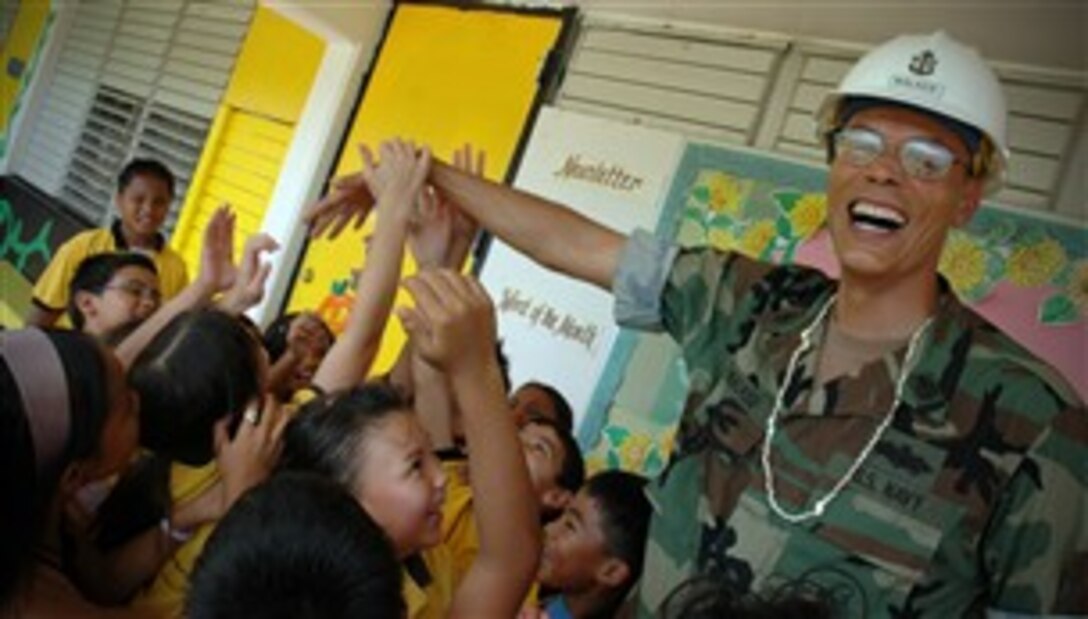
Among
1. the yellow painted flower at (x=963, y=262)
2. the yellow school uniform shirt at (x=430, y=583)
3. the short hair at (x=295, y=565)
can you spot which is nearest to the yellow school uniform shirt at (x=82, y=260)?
the yellow school uniform shirt at (x=430, y=583)

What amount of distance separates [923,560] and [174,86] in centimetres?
790

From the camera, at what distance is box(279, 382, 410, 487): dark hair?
183 centimetres

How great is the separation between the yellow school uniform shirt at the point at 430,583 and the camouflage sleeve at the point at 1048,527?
3.01ft

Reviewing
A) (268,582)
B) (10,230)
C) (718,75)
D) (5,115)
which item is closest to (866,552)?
(268,582)

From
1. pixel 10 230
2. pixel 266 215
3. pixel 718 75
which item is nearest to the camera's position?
pixel 718 75

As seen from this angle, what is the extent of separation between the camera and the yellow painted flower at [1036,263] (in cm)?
331

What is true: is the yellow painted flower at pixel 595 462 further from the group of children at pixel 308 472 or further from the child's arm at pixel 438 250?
the child's arm at pixel 438 250

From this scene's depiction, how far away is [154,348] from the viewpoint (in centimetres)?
213

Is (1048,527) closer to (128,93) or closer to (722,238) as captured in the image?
→ (722,238)

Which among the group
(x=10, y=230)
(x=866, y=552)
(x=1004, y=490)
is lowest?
(x=10, y=230)

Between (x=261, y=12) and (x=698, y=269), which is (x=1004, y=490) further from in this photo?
(x=261, y=12)

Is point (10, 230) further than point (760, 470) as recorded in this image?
Yes

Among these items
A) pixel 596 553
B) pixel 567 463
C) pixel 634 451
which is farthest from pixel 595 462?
pixel 596 553

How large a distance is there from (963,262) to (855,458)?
6.80ft
